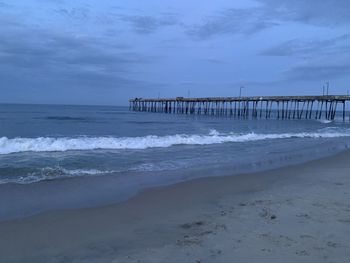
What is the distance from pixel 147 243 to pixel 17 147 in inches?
467

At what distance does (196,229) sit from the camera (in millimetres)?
5469

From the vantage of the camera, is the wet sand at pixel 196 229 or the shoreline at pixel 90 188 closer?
the wet sand at pixel 196 229

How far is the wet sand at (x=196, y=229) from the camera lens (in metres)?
4.46

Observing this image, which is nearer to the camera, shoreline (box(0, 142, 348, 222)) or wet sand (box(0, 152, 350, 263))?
wet sand (box(0, 152, 350, 263))

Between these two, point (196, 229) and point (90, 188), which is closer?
point (196, 229)

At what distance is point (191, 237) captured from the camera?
16.7ft

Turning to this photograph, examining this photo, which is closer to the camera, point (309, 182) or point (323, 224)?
point (323, 224)

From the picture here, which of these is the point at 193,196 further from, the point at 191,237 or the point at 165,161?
the point at 165,161

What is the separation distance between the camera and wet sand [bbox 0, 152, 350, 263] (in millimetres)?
4457

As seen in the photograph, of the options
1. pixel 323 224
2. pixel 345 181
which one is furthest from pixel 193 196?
pixel 345 181

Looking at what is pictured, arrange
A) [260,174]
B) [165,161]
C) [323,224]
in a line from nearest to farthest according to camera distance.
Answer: [323,224] → [260,174] → [165,161]

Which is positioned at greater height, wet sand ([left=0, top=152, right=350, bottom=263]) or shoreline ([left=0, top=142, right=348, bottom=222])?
wet sand ([left=0, top=152, right=350, bottom=263])

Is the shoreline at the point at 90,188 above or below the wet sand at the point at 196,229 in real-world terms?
below

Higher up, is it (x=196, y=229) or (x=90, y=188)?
(x=196, y=229)
